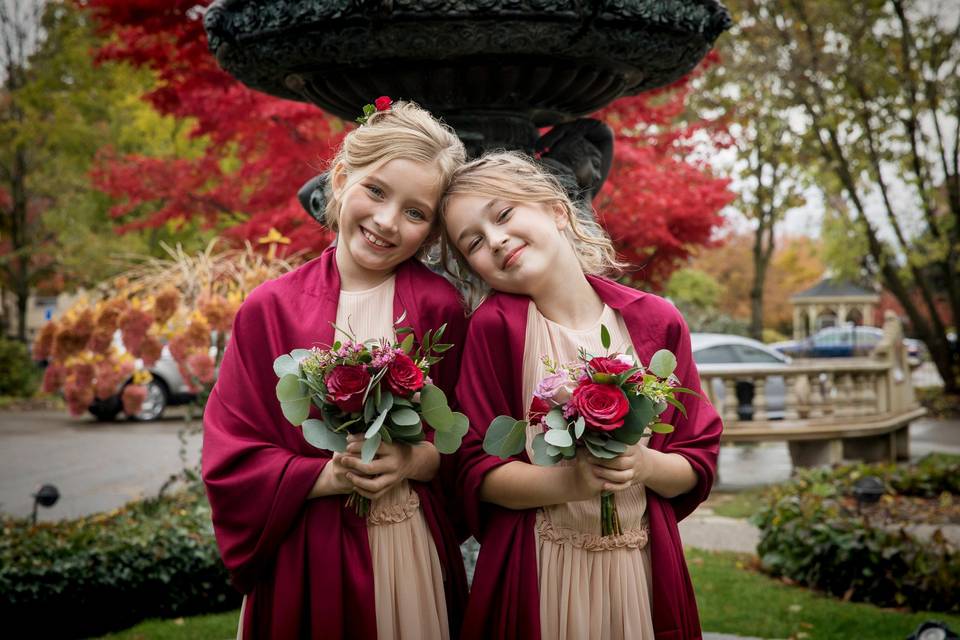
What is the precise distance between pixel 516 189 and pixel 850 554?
380 centimetres

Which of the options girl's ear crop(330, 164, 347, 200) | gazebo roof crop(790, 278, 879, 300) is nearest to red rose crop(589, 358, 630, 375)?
girl's ear crop(330, 164, 347, 200)

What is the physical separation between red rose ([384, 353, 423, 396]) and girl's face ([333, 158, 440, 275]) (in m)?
Answer: 0.44

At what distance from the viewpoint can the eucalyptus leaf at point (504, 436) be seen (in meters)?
2.02

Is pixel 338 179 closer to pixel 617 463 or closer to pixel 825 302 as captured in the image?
pixel 617 463

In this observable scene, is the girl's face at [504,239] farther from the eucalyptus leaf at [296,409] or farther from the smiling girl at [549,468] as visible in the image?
the eucalyptus leaf at [296,409]

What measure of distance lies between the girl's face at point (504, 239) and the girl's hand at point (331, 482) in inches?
23.9

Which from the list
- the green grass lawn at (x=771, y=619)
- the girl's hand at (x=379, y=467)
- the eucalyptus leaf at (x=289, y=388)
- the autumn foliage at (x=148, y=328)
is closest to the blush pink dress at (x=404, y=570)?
the girl's hand at (x=379, y=467)

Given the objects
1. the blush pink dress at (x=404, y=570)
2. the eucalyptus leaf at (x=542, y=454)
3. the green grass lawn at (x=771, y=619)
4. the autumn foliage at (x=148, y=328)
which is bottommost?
the green grass lawn at (x=771, y=619)

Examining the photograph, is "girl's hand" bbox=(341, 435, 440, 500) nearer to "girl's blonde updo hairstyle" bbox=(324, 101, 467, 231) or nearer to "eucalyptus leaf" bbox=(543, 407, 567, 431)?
"eucalyptus leaf" bbox=(543, 407, 567, 431)

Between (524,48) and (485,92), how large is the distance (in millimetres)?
390

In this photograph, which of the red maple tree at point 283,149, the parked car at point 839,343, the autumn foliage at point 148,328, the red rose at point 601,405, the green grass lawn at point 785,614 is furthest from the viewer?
the parked car at point 839,343

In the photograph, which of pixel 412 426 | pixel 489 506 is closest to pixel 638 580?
pixel 489 506

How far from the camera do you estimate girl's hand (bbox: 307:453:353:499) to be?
84.1 inches

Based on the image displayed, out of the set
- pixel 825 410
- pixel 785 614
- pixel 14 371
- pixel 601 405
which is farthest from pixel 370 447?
pixel 14 371
